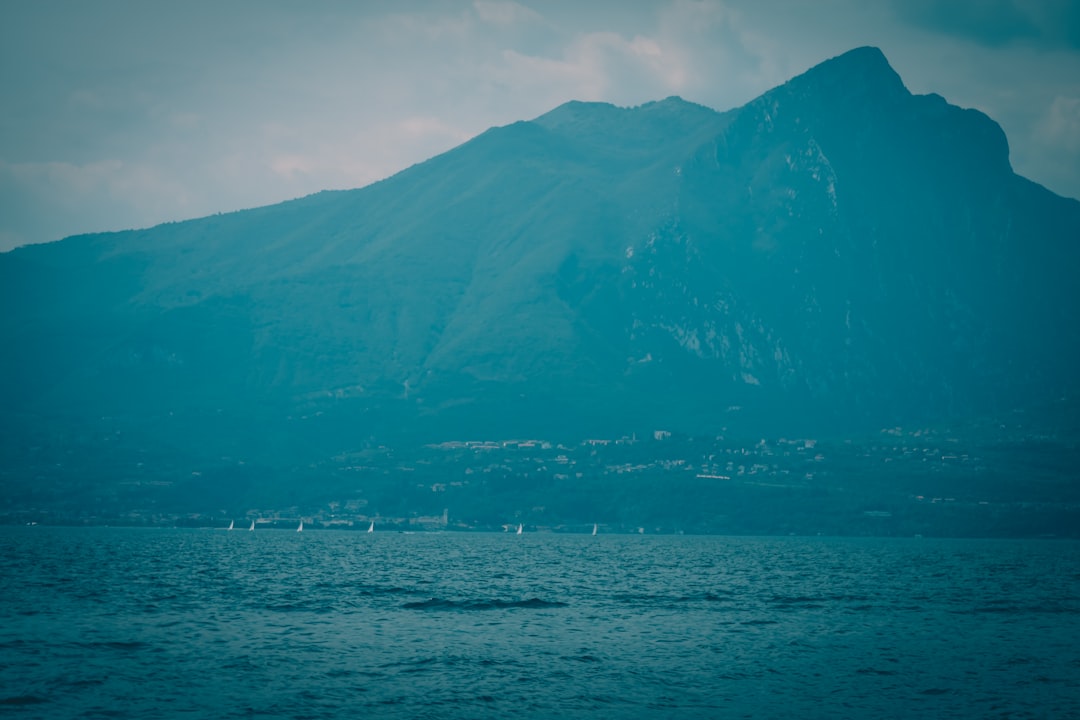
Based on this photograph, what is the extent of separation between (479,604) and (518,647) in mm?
29309

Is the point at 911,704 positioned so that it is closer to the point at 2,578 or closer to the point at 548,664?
the point at 548,664

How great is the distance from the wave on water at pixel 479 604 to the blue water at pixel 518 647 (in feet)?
1.12

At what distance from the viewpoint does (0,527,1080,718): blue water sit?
6438 cm

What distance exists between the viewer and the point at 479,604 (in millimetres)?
112688

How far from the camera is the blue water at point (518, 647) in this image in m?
64.4

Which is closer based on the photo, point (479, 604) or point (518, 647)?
point (518, 647)

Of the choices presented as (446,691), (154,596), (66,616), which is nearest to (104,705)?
(446,691)

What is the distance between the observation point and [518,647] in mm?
83875

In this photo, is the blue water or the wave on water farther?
the wave on water

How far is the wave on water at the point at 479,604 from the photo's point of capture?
357 ft

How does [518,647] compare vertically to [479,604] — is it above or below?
below

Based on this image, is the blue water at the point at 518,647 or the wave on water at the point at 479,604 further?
the wave on water at the point at 479,604

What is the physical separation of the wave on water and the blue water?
0.34 metres

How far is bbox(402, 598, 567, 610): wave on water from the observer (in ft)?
357
